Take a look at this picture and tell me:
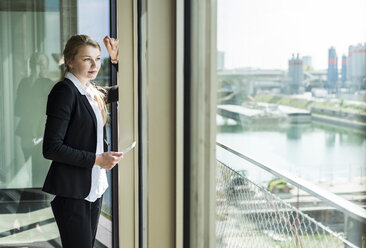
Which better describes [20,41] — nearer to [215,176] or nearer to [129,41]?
[129,41]

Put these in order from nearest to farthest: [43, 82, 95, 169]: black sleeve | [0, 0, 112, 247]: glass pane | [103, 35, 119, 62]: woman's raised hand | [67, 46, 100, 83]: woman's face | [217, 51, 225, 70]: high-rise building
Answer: [217, 51, 225, 70]: high-rise building, [43, 82, 95, 169]: black sleeve, [67, 46, 100, 83]: woman's face, [103, 35, 119, 62]: woman's raised hand, [0, 0, 112, 247]: glass pane

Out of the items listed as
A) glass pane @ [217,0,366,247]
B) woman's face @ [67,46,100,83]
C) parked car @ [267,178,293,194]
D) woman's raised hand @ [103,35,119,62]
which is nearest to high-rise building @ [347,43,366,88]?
glass pane @ [217,0,366,247]

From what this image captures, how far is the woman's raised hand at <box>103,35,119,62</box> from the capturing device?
9.32 ft

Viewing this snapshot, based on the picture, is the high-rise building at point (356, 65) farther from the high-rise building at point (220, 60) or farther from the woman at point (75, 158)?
the woman at point (75, 158)

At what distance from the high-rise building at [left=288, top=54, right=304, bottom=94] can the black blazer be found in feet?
4.90

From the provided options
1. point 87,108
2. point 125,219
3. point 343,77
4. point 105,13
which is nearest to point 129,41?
point 105,13

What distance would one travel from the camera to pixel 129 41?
9.30ft

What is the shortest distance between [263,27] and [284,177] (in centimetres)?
25

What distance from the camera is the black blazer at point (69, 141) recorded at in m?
2.03

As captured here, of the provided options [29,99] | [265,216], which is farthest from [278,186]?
[29,99]

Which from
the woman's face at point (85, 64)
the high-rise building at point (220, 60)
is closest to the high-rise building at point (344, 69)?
the high-rise building at point (220, 60)

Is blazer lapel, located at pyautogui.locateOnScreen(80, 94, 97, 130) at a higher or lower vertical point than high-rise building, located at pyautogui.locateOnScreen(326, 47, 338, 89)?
lower

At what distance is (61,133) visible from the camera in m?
2.03

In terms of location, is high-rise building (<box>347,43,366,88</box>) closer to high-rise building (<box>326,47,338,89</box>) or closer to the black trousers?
high-rise building (<box>326,47,338,89</box>)
